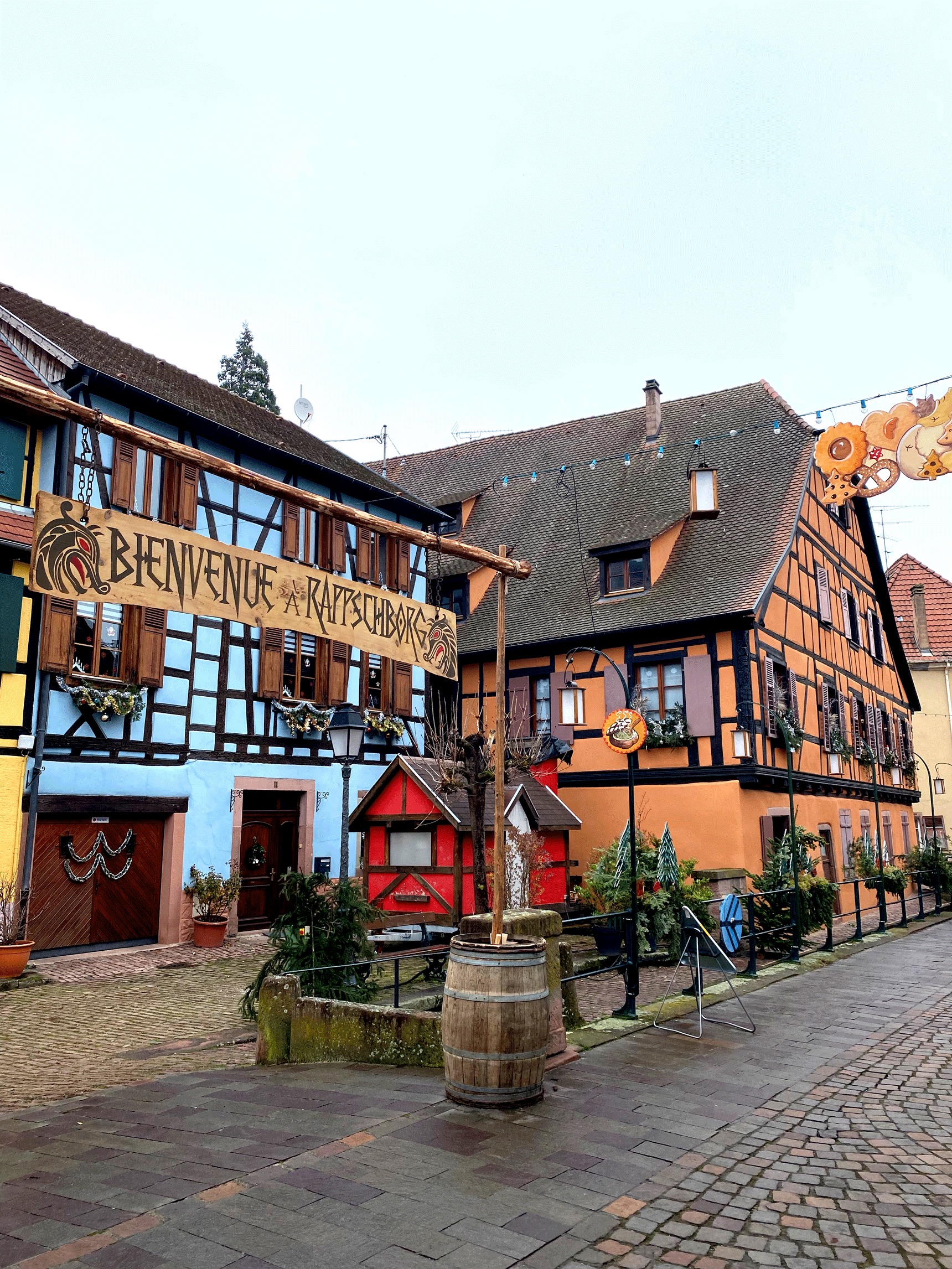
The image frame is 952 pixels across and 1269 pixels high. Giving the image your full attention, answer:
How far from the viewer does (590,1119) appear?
577 cm

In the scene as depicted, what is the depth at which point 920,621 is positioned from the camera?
3644 centimetres

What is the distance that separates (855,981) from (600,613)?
9405mm

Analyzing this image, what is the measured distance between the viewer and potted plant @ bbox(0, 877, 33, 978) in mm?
12250

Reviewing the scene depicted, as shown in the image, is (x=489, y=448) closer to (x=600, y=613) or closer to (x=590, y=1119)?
(x=600, y=613)

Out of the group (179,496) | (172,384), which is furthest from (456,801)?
(172,384)

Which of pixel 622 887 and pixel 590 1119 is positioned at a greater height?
pixel 622 887

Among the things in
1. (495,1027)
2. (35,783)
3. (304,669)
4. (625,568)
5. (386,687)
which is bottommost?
(495,1027)

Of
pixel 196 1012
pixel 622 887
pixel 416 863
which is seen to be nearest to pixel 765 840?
pixel 622 887

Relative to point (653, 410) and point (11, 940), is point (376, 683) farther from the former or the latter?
point (653, 410)

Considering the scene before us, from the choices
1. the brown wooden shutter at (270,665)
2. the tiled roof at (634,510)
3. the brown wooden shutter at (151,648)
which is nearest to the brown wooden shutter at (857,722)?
the tiled roof at (634,510)

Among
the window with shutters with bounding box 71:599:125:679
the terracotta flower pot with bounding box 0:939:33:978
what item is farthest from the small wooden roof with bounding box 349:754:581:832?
the terracotta flower pot with bounding box 0:939:33:978

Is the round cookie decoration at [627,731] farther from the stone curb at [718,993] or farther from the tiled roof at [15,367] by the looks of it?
the tiled roof at [15,367]

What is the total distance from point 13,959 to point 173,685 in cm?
490

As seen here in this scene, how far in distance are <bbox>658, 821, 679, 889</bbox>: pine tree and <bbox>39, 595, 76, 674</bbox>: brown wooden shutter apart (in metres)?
8.90
